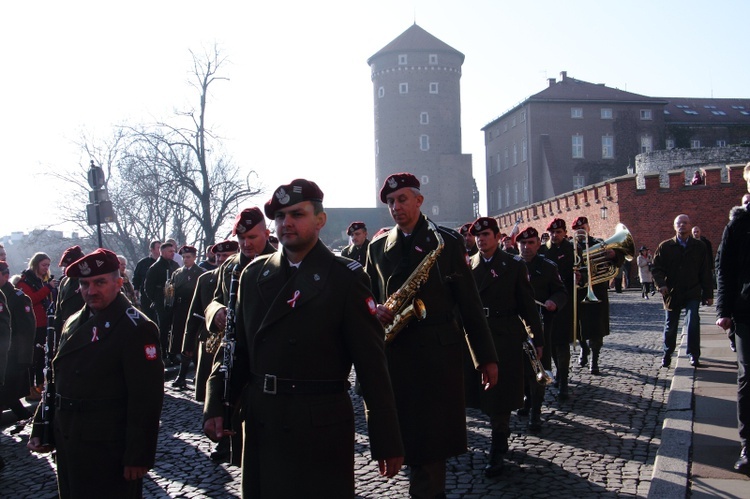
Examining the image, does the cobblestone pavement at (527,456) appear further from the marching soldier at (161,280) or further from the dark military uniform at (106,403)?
the marching soldier at (161,280)

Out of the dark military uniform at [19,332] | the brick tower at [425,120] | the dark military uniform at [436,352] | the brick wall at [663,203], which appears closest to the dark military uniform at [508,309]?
the dark military uniform at [436,352]

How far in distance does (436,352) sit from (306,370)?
68.8 inches

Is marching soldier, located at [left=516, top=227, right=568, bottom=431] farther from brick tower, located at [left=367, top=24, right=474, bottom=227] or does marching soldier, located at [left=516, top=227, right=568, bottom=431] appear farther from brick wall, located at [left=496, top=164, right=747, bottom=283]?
brick tower, located at [left=367, top=24, right=474, bottom=227]

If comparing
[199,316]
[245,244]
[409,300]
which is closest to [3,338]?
→ [199,316]

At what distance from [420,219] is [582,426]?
3446mm

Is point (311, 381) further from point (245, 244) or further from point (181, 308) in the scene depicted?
point (181, 308)

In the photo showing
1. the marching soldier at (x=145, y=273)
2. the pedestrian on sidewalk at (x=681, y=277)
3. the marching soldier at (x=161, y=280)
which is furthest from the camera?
the marching soldier at (x=145, y=273)

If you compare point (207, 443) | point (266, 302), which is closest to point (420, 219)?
point (266, 302)

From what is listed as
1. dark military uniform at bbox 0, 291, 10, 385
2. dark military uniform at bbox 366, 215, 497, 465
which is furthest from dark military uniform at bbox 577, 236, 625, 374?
dark military uniform at bbox 0, 291, 10, 385

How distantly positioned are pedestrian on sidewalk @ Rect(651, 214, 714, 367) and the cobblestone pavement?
3.28 ft

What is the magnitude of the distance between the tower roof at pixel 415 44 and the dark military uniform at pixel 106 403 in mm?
76953

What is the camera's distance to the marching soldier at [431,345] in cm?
477

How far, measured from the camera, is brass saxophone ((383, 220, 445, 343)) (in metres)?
4.85

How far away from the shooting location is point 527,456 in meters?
6.53
